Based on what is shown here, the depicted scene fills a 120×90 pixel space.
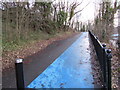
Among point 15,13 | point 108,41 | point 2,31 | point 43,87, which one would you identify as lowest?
point 43,87

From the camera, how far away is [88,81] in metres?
3.80

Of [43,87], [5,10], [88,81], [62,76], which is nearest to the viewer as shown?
[43,87]

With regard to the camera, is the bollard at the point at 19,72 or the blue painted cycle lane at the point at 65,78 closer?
the bollard at the point at 19,72

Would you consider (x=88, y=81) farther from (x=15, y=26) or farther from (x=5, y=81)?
(x=15, y=26)

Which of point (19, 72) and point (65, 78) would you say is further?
point (65, 78)

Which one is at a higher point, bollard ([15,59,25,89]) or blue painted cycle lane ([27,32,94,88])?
bollard ([15,59,25,89])

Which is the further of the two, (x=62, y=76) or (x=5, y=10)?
(x=5, y=10)

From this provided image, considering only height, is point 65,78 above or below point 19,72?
below

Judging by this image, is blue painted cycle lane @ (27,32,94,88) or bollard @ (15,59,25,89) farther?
blue painted cycle lane @ (27,32,94,88)

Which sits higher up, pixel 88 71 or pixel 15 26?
pixel 15 26

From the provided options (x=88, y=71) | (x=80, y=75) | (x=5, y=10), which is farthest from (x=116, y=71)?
(x=5, y=10)

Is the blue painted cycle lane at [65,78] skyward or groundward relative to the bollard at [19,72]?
groundward

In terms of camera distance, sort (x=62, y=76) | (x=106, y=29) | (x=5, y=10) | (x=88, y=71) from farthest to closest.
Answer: (x=106, y=29) < (x=5, y=10) < (x=88, y=71) < (x=62, y=76)

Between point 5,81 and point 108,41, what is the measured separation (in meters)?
10.3
